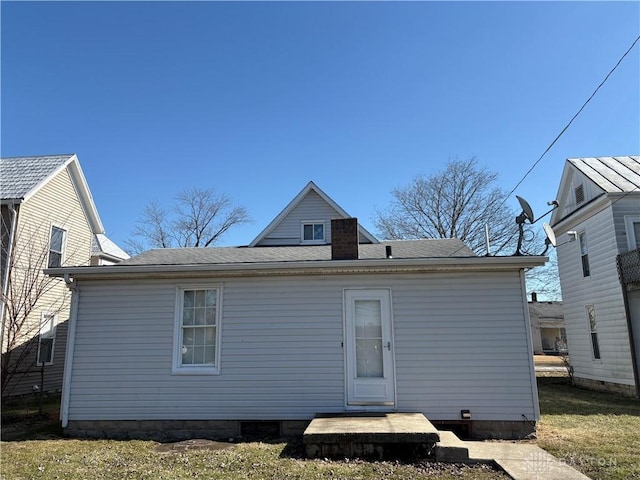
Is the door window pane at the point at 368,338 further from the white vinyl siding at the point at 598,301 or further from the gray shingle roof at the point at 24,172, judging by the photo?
the gray shingle roof at the point at 24,172

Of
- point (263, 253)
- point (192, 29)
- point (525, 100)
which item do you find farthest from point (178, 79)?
point (525, 100)

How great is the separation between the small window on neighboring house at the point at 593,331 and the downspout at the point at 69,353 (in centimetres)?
1474

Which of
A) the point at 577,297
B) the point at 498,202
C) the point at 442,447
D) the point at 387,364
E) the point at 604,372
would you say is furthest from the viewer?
the point at 498,202

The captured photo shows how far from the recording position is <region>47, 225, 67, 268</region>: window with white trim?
1446cm

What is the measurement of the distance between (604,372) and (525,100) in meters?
9.19

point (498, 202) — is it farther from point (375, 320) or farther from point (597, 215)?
point (375, 320)

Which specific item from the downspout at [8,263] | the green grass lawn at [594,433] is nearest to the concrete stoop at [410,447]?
the green grass lawn at [594,433]

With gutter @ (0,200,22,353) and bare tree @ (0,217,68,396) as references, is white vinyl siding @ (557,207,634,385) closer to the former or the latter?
bare tree @ (0,217,68,396)

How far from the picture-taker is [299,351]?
7809mm

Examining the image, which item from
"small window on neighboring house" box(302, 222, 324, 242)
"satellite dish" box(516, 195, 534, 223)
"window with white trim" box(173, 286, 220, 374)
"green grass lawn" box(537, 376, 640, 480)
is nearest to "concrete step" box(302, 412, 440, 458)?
"green grass lawn" box(537, 376, 640, 480)

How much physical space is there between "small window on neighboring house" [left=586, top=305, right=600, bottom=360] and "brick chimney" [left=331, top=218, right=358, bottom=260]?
10.2 m

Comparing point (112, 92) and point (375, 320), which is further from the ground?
point (112, 92)

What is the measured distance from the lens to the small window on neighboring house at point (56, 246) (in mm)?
14461

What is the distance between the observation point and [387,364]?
25.2 feet
